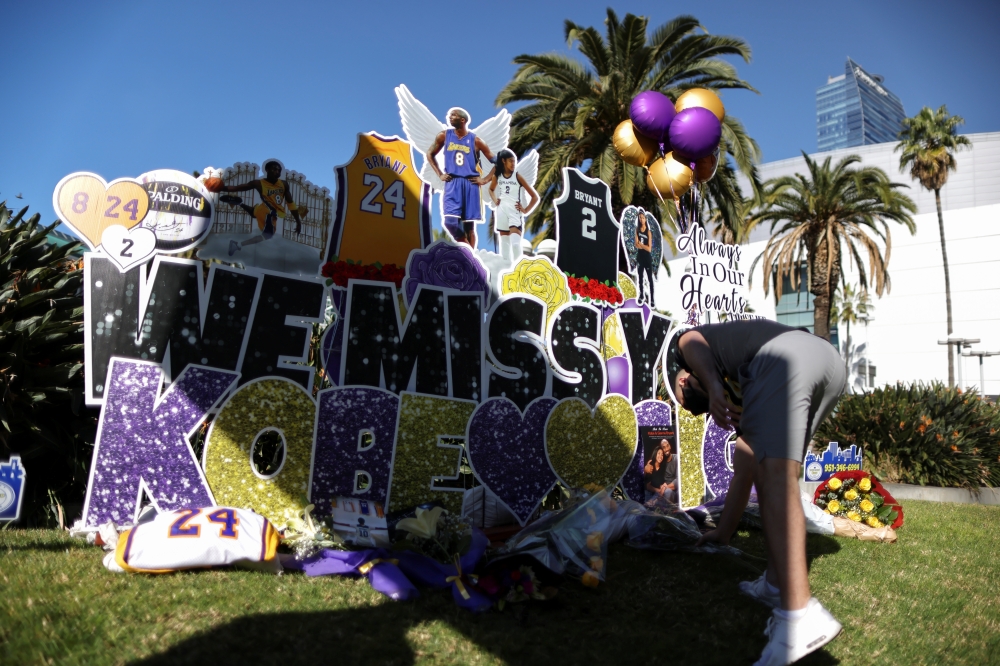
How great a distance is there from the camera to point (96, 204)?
14.2 feet

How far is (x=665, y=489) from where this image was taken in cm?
646

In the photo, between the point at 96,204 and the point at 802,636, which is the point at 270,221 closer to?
the point at 96,204

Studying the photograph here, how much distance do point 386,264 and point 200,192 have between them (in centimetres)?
143

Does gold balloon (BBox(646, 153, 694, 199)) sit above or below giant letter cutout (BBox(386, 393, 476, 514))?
above

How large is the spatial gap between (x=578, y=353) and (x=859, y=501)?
2.83 meters

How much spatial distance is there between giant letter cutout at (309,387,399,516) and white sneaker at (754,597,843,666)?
3.01 meters

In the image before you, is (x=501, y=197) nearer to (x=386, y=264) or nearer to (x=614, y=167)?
(x=386, y=264)

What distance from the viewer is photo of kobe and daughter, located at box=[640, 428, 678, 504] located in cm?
638

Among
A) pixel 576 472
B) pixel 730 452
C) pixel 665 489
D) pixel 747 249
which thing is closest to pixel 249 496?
pixel 576 472

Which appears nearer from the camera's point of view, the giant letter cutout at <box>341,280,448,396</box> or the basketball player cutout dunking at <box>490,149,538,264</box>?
the giant letter cutout at <box>341,280,448,396</box>

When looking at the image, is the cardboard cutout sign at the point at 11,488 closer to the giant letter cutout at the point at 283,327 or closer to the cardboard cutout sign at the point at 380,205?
the giant letter cutout at the point at 283,327

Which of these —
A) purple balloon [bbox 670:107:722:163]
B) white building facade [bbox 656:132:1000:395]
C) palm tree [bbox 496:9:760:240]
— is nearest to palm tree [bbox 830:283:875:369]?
white building facade [bbox 656:132:1000:395]

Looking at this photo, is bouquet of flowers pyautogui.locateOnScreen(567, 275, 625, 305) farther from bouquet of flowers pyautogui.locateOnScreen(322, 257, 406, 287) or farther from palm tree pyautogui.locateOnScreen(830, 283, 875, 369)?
palm tree pyautogui.locateOnScreen(830, 283, 875, 369)

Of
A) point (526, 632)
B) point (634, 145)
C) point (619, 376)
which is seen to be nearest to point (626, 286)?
point (619, 376)
